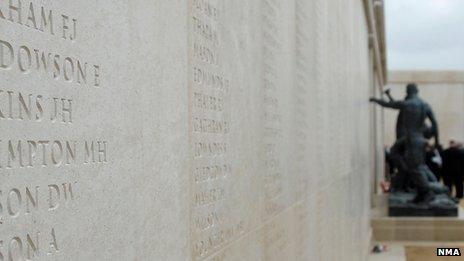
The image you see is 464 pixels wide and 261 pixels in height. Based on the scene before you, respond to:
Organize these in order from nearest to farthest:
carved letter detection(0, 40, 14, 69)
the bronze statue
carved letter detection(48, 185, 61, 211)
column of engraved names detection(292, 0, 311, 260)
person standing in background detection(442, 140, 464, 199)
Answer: carved letter detection(0, 40, 14, 69) < carved letter detection(48, 185, 61, 211) < column of engraved names detection(292, 0, 311, 260) < the bronze statue < person standing in background detection(442, 140, 464, 199)

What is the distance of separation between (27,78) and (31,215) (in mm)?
199

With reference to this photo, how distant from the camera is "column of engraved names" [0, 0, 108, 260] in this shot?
3.67ft

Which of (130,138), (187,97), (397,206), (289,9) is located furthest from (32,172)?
(397,206)

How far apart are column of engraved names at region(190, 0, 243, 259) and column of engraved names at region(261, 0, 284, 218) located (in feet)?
2.29

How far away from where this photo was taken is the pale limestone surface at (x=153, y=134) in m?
1.18

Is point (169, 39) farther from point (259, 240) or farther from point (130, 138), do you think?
point (259, 240)

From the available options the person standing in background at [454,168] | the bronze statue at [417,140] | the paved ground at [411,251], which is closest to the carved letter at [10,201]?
the paved ground at [411,251]

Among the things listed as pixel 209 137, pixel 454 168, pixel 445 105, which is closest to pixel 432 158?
pixel 454 168

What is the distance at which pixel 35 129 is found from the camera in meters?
1.19

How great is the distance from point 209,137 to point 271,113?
1.13 meters

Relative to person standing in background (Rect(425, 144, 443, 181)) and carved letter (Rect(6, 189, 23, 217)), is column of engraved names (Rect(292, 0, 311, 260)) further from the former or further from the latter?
person standing in background (Rect(425, 144, 443, 181))

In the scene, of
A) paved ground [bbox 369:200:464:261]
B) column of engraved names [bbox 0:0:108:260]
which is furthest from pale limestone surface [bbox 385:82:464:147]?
column of engraved names [bbox 0:0:108:260]

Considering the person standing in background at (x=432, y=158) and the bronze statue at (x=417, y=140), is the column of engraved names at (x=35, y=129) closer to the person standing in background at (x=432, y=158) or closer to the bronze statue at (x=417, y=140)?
the bronze statue at (x=417, y=140)

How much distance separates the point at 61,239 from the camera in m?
1.28
